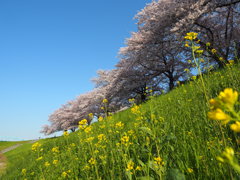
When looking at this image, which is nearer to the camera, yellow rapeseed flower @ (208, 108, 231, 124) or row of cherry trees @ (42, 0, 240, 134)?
yellow rapeseed flower @ (208, 108, 231, 124)

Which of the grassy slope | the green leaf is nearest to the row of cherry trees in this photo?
the grassy slope

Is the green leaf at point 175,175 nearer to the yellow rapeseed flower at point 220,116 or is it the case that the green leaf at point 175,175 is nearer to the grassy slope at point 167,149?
the grassy slope at point 167,149

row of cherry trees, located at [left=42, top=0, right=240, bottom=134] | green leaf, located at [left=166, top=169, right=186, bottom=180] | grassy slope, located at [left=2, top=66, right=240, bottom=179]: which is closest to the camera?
green leaf, located at [left=166, top=169, right=186, bottom=180]

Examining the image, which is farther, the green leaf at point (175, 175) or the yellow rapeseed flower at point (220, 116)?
the green leaf at point (175, 175)

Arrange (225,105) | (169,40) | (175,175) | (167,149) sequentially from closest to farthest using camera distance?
(225,105) → (175,175) → (167,149) → (169,40)

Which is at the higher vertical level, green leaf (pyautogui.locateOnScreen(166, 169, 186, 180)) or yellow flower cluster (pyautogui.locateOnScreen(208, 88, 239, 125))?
yellow flower cluster (pyautogui.locateOnScreen(208, 88, 239, 125))

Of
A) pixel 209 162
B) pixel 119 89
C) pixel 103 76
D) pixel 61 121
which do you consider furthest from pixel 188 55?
pixel 61 121

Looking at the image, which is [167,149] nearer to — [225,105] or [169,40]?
[225,105]

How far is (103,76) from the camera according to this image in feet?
84.9

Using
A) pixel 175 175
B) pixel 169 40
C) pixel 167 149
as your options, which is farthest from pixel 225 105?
pixel 169 40

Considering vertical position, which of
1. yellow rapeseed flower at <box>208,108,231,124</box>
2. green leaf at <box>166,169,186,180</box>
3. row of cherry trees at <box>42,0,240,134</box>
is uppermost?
row of cherry trees at <box>42,0,240,134</box>

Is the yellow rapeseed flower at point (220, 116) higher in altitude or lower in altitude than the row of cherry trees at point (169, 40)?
lower

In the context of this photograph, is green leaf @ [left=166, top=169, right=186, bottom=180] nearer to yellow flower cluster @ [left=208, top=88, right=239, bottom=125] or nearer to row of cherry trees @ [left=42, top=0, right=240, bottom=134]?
yellow flower cluster @ [left=208, top=88, right=239, bottom=125]

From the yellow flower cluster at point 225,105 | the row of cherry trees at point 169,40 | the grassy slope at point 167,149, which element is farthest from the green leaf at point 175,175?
the row of cherry trees at point 169,40
